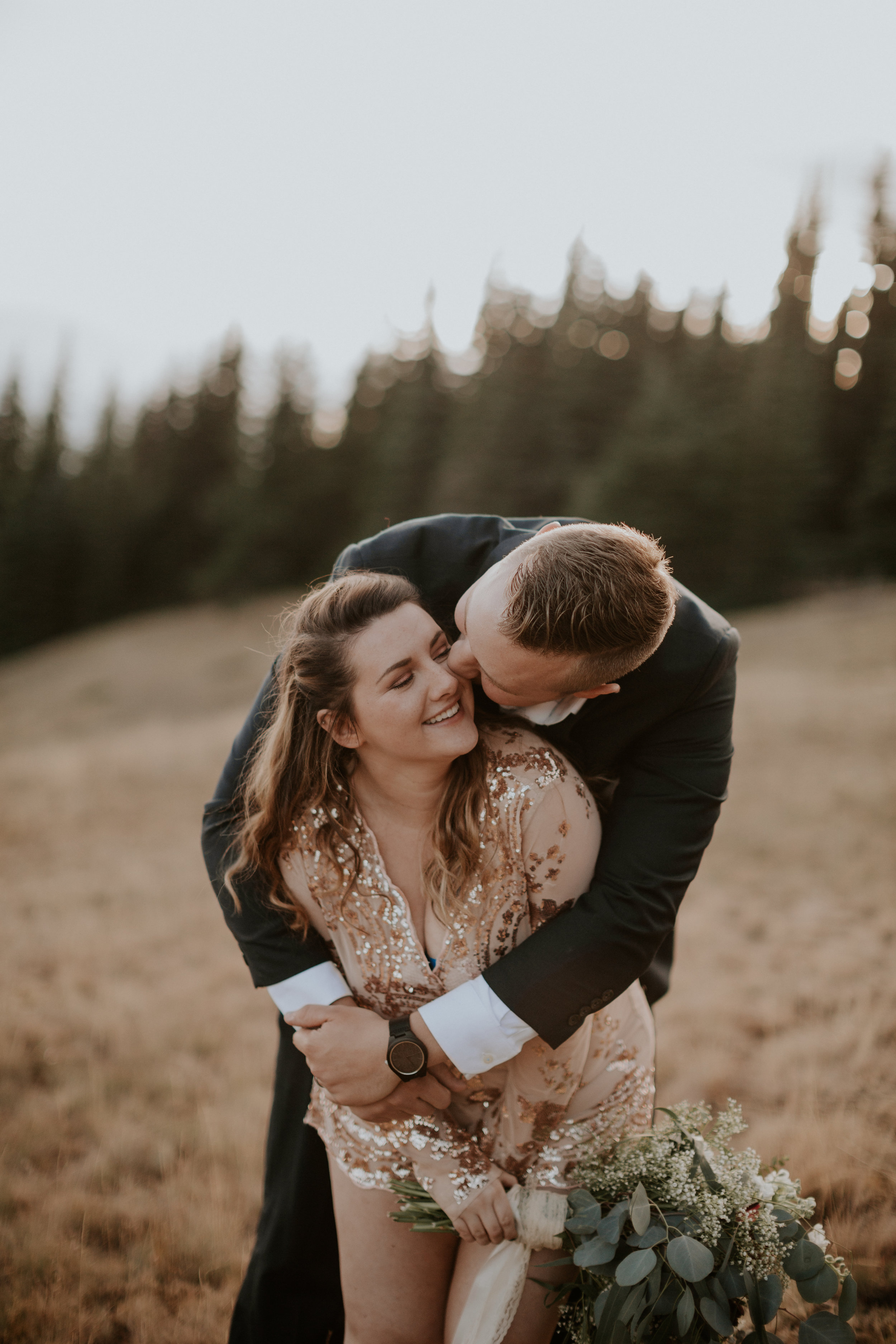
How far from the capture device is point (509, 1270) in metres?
1.91

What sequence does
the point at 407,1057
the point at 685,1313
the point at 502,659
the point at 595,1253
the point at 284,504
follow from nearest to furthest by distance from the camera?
the point at 685,1313, the point at 595,1253, the point at 502,659, the point at 407,1057, the point at 284,504

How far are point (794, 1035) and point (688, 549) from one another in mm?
21638

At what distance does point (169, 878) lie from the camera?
7.15m

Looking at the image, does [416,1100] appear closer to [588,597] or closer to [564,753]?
[564,753]

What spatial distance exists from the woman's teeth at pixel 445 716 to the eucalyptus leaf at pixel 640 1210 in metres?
1.12

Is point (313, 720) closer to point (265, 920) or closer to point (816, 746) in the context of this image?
point (265, 920)

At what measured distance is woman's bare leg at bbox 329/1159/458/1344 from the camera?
204cm

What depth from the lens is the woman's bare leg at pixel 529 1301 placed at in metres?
1.92

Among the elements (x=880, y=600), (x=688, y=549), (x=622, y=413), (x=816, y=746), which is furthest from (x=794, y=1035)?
(x=622, y=413)

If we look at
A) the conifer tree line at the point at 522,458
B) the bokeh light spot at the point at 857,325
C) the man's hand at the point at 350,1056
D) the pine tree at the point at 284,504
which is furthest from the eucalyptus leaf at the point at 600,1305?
the pine tree at the point at 284,504

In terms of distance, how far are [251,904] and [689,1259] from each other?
1.31m

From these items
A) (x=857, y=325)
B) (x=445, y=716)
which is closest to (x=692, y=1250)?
(x=445, y=716)

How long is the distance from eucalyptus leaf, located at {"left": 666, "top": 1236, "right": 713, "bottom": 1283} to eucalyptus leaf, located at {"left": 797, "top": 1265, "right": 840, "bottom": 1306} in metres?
0.19

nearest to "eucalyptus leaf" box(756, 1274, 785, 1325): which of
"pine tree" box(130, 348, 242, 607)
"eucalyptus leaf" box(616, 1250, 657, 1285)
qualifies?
"eucalyptus leaf" box(616, 1250, 657, 1285)
